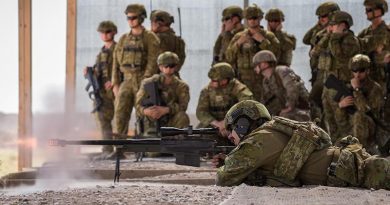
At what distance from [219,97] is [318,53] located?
1.49 metres

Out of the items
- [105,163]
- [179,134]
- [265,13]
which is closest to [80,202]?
[179,134]

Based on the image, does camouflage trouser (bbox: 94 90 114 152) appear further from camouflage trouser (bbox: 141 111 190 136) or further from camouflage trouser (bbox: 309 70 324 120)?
camouflage trouser (bbox: 309 70 324 120)

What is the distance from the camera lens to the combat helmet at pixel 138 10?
51.3 ft

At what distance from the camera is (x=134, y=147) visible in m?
10.9

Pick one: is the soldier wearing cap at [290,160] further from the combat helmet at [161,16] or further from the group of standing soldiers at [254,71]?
the combat helmet at [161,16]

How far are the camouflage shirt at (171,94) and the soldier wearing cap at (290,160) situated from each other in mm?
5906

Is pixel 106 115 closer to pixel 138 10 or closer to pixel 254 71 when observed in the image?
pixel 138 10

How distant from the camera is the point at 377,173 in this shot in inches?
351

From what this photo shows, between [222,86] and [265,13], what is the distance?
2258mm

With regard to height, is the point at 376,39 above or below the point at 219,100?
above

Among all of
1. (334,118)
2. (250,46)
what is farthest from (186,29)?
(334,118)

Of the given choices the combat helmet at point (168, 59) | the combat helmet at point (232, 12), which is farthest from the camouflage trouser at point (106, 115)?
the combat helmet at point (232, 12)

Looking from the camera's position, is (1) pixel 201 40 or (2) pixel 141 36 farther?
(1) pixel 201 40

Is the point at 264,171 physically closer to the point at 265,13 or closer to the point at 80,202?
the point at 80,202
